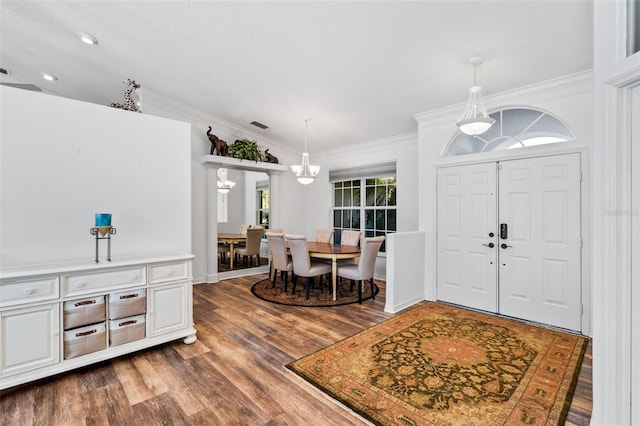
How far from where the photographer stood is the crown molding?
10.0ft

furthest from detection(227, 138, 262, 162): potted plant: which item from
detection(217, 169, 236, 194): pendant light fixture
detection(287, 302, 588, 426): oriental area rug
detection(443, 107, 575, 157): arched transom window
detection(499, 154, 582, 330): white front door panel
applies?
detection(499, 154, 582, 330): white front door panel

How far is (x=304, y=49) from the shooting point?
3.19m

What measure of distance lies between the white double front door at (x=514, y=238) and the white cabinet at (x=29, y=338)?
14.0 feet

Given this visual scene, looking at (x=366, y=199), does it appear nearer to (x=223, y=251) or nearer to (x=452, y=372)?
(x=223, y=251)

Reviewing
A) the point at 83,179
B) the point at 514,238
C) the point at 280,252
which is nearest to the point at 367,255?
the point at 280,252

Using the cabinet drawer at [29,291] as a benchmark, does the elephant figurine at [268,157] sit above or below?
above

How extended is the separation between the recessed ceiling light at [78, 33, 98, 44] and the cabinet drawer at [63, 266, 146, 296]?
9.02 feet

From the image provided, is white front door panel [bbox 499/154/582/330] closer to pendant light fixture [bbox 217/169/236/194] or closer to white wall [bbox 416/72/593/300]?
white wall [bbox 416/72/593/300]

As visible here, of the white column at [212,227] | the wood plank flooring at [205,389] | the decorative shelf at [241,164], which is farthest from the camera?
the white column at [212,227]

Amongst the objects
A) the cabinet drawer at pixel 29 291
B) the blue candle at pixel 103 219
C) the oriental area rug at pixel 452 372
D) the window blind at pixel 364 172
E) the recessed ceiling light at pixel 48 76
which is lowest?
the oriental area rug at pixel 452 372

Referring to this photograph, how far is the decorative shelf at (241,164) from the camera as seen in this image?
5215 millimetres

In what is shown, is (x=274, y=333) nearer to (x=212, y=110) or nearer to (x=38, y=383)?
(x=38, y=383)

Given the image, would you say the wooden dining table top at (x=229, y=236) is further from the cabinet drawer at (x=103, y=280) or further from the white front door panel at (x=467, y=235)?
the white front door panel at (x=467, y=235)

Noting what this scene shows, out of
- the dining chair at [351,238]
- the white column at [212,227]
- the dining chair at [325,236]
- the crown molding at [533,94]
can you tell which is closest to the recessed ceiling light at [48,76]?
the white column at [212,227]
